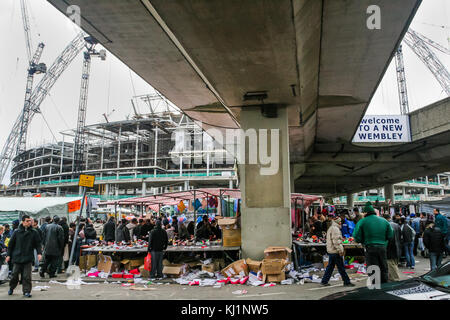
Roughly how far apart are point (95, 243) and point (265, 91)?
9.26 m

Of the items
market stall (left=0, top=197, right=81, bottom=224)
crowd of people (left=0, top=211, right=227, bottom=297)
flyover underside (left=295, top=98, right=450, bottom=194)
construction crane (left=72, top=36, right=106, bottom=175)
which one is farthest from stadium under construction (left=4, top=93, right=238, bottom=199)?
crowd of people (left=0, top=211, right=227, bottom=297)

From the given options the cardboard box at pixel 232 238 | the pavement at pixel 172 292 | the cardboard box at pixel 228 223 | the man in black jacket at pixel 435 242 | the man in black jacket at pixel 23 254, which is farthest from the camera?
the cardboard box at pixel 232 238

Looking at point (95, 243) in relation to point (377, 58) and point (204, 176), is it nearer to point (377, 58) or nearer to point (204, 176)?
point (377, 58)

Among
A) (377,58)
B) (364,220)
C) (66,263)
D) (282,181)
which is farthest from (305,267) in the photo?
(66,263)

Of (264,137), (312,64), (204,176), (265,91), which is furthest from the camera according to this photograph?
(204,176)

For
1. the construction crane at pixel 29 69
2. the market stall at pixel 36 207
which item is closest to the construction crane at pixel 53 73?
the construction crane at pixel 29 69

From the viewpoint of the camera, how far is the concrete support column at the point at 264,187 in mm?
9742

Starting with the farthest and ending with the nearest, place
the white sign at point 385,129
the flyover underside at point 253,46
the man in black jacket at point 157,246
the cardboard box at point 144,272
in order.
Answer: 1. the white sign at point 385,129
2. the cardboard box at point 144,272
3. the man in black jacket at point 157,246
4. the flyover underside at point 253,46

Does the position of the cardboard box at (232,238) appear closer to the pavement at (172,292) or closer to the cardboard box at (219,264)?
the cardboard box at (219,264)

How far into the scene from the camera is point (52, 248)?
32.8ft

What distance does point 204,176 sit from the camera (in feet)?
231

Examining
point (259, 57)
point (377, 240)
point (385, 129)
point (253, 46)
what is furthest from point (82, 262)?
point (385, 129)

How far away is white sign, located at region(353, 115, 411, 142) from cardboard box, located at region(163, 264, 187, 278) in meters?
12.3

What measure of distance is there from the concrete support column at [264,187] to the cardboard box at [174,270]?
2135 mm
